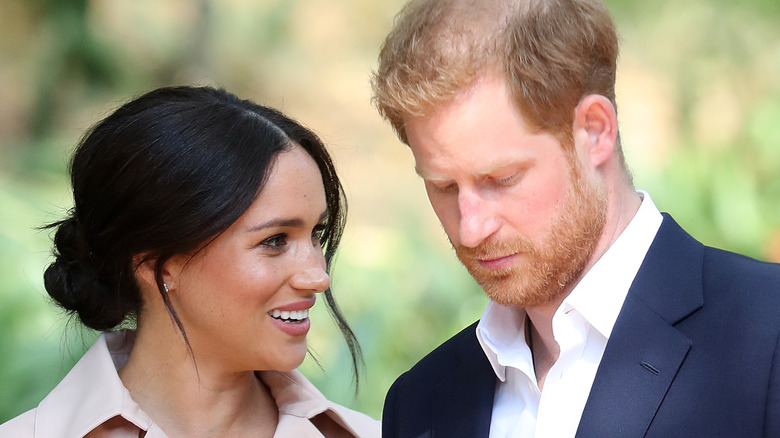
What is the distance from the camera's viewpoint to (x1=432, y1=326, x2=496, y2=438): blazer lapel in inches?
87.5

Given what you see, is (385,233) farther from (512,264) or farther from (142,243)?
(512,264)

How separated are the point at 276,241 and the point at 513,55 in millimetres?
930

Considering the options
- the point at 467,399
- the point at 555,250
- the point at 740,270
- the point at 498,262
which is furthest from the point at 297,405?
the point at 740,270

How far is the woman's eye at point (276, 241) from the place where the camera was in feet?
8.50

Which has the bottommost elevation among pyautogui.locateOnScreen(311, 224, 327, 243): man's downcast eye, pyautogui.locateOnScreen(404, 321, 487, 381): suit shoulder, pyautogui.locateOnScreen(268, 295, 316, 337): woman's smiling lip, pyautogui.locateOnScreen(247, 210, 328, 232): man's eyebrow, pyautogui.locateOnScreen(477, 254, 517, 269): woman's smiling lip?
pyautogui.locateOnScreen(404, 321, 487, 381): suit shoulder

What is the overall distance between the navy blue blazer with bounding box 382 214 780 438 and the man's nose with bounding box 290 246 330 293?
0.92m

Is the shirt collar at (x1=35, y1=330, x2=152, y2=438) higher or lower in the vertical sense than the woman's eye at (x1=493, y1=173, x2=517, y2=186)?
lower

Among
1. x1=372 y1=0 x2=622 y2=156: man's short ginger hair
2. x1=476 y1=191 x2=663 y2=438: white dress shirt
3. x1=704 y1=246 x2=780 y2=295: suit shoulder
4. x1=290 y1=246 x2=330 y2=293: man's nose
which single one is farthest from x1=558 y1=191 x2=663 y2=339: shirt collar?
x1=290 y1=246 x2=330 y2=293: man's nose

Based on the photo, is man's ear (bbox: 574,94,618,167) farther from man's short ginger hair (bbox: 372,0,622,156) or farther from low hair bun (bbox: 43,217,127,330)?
low hair bun (bbox: 43,217,127,330)

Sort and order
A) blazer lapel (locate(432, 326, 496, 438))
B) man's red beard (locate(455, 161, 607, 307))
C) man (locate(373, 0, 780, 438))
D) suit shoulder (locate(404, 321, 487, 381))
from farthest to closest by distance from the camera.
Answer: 1. suit shoulder (locate(404, 321, 487, 381))
2. blazer lapel (locate(432, 326, 496, 438))
3. man's red beard (locate(455, 161, 607, 307))
4. man (locate(373, 0, 780, 438))

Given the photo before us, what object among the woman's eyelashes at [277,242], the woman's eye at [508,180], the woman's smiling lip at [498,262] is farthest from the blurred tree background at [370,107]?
the woman's eye at [508,180]

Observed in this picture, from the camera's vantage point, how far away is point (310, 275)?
2604 mm

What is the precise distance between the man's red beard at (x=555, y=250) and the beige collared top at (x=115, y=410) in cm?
93

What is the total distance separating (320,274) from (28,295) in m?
2.06
